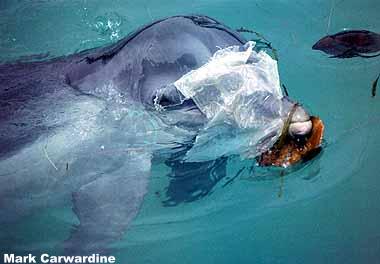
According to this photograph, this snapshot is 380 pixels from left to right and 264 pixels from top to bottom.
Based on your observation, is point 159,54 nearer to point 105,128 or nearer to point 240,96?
point 240,96

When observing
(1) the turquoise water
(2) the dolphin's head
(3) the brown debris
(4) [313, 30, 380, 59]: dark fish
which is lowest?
(1) the turquoise water

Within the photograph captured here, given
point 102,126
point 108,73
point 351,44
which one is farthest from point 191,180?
point 351,44

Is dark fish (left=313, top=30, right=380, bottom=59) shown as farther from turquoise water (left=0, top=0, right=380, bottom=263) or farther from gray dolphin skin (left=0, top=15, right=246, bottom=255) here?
gray dolphin skin (left=0, top=15, right=246, bottom=255)

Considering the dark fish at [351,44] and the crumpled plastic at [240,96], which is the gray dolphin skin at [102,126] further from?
the dark fish at [351,44]

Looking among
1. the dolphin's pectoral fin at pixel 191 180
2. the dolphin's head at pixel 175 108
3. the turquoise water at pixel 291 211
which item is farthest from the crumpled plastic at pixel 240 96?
the turquoise water at pixel 291 211

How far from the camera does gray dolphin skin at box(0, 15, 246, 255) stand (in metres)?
3.78

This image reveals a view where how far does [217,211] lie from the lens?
13.8 feet

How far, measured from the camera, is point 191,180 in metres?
4.22

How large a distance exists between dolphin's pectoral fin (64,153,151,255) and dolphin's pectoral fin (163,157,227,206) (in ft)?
0.91

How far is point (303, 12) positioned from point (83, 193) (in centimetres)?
395

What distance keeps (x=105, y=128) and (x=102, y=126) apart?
0.09ft

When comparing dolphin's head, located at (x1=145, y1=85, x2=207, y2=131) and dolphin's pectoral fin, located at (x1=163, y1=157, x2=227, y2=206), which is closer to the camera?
dolphin's head, located at (x1=145, y1=85, x2=207, y2=131)

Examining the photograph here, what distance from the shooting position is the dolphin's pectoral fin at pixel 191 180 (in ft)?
Result: 13.8

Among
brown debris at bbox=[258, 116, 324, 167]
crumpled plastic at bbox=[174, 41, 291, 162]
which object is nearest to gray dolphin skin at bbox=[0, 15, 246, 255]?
crumpled plastic at bbox=[174, 41, 291, 162]
